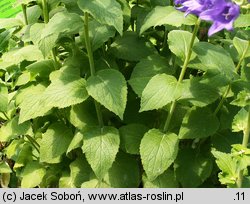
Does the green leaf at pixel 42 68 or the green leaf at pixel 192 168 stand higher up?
the green leaf at pixel 42 68

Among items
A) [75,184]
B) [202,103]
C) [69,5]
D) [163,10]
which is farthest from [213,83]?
[75,184]

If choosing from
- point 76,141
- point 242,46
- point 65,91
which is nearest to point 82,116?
point 76,141

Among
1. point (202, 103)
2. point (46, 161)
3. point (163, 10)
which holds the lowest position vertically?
point (46, 161)

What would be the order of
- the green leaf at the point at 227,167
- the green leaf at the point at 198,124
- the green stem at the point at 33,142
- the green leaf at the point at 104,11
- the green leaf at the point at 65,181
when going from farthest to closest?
the green stem at the point at 33,142 → the green leaf at the point at 65,181 → the green leaf at the point at 198,124 → the green leaf at the point at 227,167 → the green leaf at the point at 104,11

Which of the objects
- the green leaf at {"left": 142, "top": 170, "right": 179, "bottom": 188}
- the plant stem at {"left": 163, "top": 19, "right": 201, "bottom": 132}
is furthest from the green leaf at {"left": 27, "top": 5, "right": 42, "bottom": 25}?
the green leaf at {"left": 142, "top": 170, "right": 179, "bottom": 188}

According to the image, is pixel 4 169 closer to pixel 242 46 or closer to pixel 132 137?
pixel 132 137

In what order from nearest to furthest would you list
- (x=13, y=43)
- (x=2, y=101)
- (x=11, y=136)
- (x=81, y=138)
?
(x=81, y=138) < (x=2, y=101) < (x=11, y=136) < (x=13, y=43)

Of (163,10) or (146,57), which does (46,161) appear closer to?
(146,57)

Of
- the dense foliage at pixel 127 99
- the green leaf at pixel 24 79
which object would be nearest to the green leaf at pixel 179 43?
the dense foliage at pixel 127 99

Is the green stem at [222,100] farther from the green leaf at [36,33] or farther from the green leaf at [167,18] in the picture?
the green leaf at [36,33]
